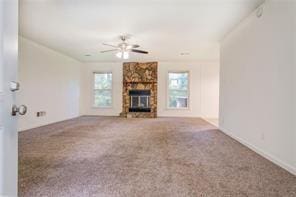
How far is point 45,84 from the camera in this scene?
22.1ft

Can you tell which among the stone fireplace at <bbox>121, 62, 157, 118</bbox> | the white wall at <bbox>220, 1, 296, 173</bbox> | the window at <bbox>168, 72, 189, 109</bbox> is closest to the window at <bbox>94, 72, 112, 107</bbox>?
the stone fireplace at <bbox>121, 62, 157, 118</bbox>

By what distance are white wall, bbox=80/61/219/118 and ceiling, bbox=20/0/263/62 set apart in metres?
2.96

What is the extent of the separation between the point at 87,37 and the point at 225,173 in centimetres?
448

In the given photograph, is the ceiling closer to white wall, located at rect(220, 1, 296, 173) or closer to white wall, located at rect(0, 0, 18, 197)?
white wall, located at rect(220, 1, 296, 173)

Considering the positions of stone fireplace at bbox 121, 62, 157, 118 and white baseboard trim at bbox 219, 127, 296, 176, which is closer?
white baseboard trim at bbox 219, 127, 296, 176

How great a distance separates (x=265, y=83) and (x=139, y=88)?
261 inches

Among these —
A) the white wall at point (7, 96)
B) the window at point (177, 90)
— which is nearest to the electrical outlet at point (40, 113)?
the window at point (177, 90)

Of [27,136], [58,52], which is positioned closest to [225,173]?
[27,136]

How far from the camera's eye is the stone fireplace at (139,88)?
9.61m

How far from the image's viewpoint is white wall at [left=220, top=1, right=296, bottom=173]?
2.82 meters

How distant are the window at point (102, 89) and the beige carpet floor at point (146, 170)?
5.67 meters

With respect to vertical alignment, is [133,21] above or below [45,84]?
above

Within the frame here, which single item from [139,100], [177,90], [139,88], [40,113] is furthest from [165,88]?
[40,113]

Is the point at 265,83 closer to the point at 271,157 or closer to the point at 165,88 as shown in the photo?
the point at 271,157
